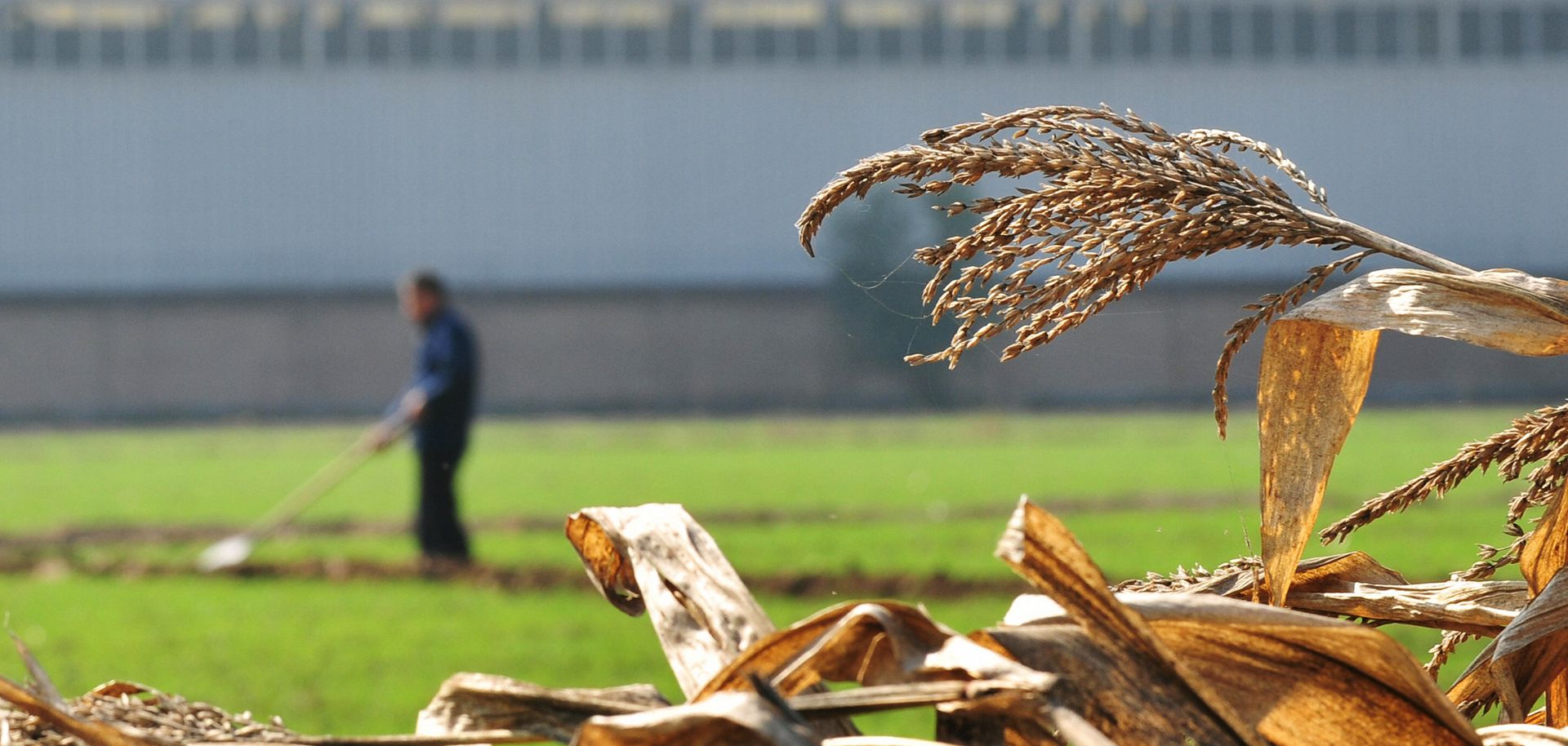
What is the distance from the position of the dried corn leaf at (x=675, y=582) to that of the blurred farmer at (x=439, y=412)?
9905 millimetres

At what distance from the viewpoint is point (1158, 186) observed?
90 centimetres

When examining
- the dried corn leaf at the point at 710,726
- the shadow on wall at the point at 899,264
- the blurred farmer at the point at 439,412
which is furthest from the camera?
the blurred farmer at the point at 439,412

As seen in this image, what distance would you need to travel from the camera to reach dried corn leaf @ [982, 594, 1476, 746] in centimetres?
76

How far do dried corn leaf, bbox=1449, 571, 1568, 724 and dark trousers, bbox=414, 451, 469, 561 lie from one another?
32.6ft

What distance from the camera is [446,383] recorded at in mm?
11055

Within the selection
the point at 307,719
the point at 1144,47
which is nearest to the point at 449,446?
the point at 307,719

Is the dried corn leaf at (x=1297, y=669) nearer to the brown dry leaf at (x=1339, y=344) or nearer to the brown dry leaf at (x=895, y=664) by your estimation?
the brown dry leaf at (x=895, y=664)

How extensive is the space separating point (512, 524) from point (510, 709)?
13906 mm

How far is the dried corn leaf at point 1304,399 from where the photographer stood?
962 millimetres

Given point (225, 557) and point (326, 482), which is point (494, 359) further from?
point (225, 557)

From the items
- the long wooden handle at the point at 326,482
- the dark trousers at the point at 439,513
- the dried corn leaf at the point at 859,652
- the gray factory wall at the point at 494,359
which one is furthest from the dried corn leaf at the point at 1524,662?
the gray factory wall at the point at 494,359

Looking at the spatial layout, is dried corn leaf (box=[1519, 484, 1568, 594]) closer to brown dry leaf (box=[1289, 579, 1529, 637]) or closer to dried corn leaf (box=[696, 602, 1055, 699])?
brown dry leaf (box=[1289, 579, 1529, 637])

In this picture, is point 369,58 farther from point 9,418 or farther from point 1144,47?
point 1144,47

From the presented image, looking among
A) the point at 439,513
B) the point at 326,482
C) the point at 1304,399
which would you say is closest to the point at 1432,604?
the point at 1304,399
